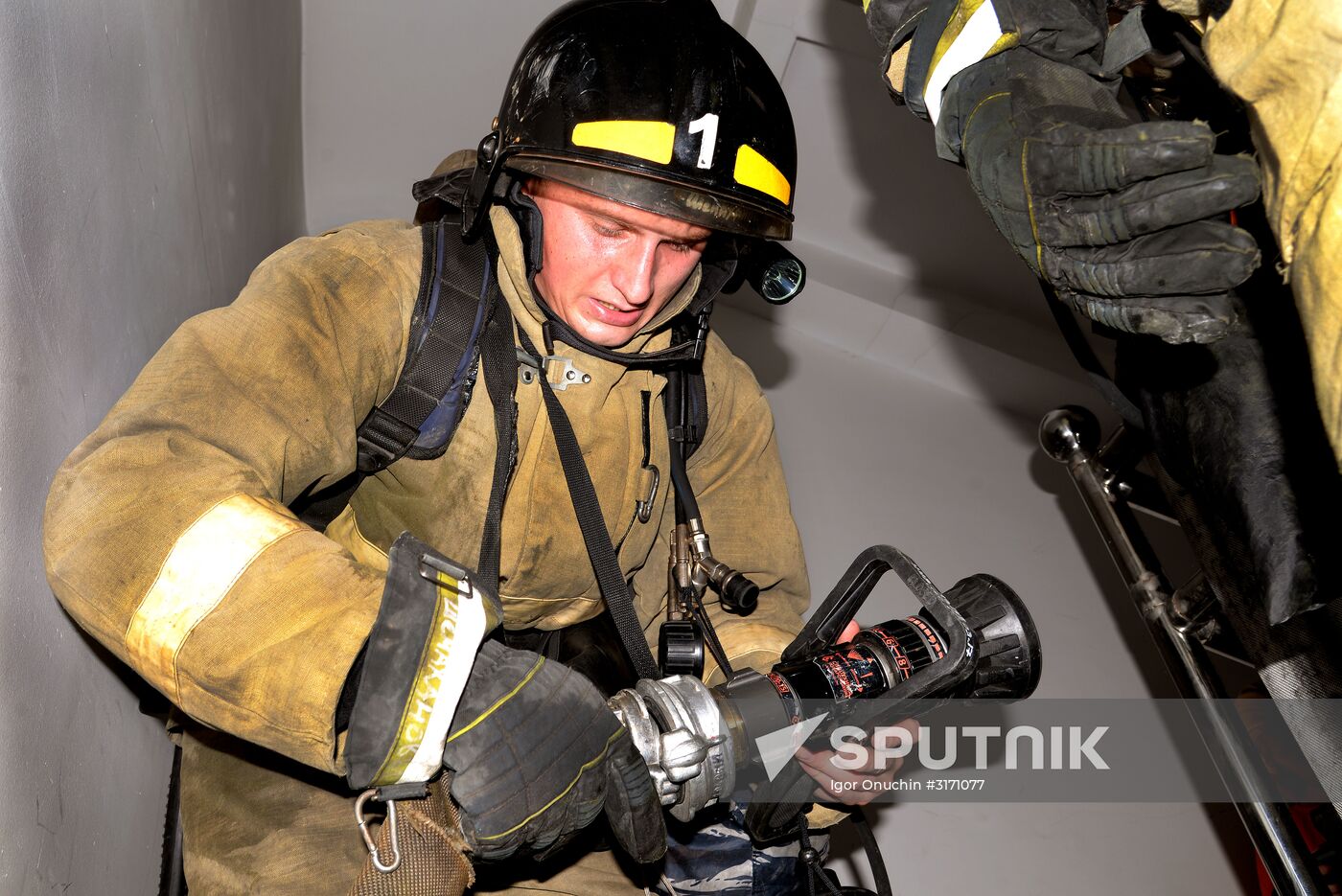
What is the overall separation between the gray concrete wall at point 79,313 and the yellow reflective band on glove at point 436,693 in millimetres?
324

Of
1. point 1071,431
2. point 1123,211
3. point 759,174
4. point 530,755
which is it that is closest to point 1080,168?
point 1123,211

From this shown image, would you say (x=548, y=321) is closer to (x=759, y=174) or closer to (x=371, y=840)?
(x=759, y=174)

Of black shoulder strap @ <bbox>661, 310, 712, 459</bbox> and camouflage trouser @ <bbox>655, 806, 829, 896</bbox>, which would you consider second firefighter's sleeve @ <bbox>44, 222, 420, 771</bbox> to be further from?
camouflage trouser @ <bbox>655, 806, 829, 896</bbox>

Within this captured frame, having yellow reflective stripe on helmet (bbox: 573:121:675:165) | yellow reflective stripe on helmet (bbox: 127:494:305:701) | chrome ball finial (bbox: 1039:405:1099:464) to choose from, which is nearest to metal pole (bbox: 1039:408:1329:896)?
chrome ball finial (bbox: 1039:405:1099:464)

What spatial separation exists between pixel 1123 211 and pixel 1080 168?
7 cm

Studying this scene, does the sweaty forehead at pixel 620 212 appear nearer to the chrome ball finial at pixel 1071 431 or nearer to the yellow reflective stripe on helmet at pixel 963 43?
the yellow reflective stripe on helmet at pixel 963 43

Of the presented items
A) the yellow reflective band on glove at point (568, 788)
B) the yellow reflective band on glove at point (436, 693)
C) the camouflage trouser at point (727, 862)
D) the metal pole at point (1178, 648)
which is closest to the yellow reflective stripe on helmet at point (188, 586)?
the yellow reflective band on glove at point (436, 693)

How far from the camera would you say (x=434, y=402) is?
1.51m

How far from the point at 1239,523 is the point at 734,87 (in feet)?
2.85

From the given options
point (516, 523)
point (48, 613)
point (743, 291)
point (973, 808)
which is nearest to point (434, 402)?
point (516, 523)

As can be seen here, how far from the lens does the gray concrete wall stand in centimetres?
97

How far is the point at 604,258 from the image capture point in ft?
5.08

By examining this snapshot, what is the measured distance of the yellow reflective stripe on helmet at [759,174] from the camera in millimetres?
1541

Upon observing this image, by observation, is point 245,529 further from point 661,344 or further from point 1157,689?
point 1157,689
